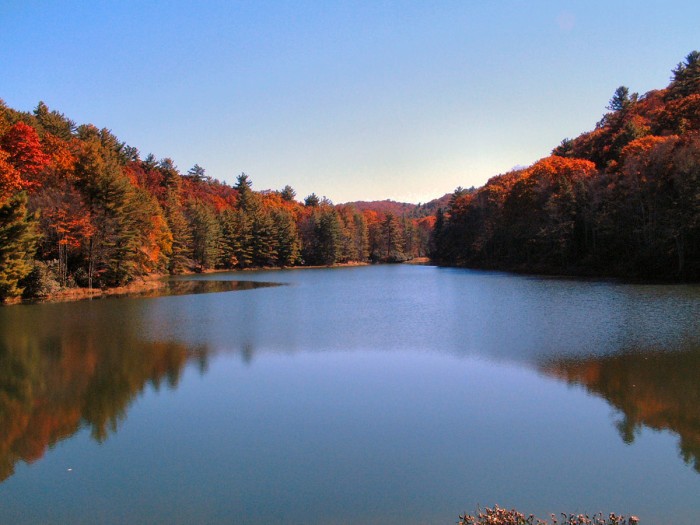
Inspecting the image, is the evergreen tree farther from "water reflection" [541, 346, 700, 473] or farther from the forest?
"water reflection" [541, 346, 700, 473]

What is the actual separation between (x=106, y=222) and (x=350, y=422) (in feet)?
96.5

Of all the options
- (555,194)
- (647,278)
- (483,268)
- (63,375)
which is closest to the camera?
(63,375)

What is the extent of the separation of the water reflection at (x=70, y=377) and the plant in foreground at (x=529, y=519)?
588 centimetres

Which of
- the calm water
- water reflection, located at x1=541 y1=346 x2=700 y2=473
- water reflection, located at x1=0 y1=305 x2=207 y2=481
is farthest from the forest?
water reflection, located at x1=541 y1=346 x2=700 y2=473

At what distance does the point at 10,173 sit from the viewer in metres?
23.0

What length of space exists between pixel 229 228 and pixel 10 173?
4496cm

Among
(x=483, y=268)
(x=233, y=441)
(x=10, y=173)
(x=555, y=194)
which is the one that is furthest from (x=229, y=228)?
(x=233, y=441)

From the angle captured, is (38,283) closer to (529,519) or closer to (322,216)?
(529,519)

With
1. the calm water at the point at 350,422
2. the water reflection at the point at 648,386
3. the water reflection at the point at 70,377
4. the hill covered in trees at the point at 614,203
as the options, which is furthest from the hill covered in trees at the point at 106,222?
the hill covered in trees at the point at 614,203

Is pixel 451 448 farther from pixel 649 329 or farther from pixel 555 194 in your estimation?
pixel 555 194

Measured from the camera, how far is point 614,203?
3991 cm

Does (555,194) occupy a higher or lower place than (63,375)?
higher

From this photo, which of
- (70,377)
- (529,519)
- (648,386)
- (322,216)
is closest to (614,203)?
(648,386)

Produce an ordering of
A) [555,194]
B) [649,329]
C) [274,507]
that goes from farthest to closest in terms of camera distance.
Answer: [555,194], [649,329], [274,507]
